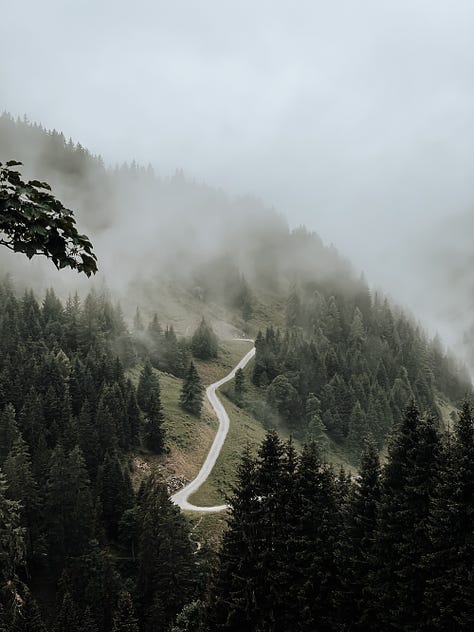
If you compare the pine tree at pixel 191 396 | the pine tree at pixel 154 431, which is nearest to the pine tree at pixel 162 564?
the pine tree at pixel 154 431

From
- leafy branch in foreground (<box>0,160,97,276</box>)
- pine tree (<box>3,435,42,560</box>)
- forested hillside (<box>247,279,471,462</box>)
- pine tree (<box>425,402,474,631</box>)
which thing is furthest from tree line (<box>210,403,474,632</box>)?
forested hillside (<box>247,279,471,462</box>)

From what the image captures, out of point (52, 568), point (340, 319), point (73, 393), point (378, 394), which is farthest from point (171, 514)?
point (340, 319)

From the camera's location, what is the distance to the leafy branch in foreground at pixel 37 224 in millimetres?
7117

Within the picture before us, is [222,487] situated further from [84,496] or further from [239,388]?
[239,388]

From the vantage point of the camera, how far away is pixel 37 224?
7.14 meters

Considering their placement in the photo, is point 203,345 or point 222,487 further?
point 203,345

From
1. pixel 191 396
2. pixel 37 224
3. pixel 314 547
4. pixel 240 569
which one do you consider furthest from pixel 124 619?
pixel 191 396

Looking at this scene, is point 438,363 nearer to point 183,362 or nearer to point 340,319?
point 340,319

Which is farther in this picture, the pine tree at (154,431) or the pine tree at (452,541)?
the pine tree at (154,431)

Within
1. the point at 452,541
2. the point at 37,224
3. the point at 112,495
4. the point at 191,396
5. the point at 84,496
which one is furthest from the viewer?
the point at 191,396

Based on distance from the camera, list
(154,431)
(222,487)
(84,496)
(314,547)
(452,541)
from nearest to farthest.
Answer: (452,541) → (314,547) → (84,496) → (222,487) → (154,431)

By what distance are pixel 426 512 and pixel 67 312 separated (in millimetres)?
101587

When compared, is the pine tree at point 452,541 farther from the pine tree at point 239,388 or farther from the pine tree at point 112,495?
the pine tree at point 239,388

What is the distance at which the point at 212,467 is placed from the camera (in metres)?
88.0
